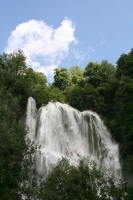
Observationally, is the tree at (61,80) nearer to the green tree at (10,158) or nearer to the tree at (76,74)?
the tree at (76,74)

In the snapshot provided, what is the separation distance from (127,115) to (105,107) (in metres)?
6.36

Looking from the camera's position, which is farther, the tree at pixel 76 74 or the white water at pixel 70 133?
the tree at pixel 76 74

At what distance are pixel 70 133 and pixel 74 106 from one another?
16.5ft

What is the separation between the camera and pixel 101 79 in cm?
3272

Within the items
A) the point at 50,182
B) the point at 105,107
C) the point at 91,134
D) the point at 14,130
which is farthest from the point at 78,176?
the point at 105,107

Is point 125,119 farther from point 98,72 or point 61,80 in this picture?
point 61,80

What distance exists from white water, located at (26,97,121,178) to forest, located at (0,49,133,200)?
875 mm

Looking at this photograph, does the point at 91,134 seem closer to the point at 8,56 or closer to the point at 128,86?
the point at 128,86

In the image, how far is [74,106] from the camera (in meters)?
28.4

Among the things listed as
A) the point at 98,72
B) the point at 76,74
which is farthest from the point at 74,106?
the point at 76,74

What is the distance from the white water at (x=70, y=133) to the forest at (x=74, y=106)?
88 centimetres

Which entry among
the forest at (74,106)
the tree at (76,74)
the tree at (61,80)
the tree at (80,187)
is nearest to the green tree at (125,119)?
the forest at (74,106)

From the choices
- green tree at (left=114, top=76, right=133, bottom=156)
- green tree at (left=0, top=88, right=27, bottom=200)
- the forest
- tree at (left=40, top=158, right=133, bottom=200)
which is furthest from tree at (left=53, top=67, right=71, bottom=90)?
tree at (left=40, top=158, right=133, bottom=200)

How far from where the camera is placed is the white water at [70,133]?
2188 centimetres
